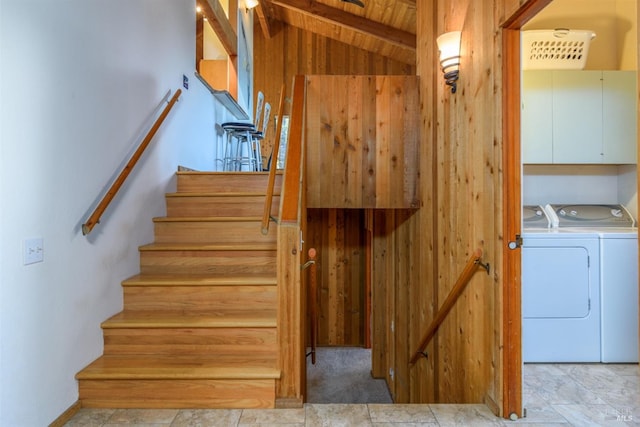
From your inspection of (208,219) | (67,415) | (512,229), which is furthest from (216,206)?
(512,229)

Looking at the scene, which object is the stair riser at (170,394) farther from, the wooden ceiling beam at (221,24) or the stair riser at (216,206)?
the wooden ceiling beam at (221,24)

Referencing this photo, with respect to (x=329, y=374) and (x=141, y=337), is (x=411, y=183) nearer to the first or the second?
(x=141, y=337)

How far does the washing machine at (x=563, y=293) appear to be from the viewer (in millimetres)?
2650

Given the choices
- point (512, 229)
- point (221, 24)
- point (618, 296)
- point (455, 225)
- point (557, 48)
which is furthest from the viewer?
point (221, 24)

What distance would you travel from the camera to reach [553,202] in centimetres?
323

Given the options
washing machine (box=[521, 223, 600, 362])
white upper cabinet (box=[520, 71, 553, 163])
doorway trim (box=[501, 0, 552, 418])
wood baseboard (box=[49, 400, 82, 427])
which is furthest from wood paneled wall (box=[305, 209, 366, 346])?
wood baseboard (box=[49, 400, 82, 427])

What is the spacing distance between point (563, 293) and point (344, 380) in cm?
322

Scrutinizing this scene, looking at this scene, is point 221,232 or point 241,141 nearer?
point 221,232

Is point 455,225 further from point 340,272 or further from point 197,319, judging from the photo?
point 340,272

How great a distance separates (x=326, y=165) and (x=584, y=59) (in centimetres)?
232

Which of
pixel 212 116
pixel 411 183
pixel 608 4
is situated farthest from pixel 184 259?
pixel 608 4

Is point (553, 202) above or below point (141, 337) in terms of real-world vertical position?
above

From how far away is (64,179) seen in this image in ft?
6.33

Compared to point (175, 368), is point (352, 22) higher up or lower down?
higher up
